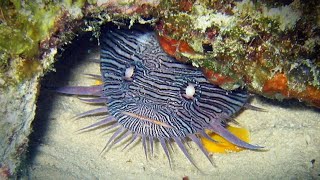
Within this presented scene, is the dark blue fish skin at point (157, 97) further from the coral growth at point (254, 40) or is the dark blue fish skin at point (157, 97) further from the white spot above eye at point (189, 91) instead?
the coral growth at point (254, 40)

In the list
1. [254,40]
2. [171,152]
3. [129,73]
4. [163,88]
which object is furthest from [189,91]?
[254,40]

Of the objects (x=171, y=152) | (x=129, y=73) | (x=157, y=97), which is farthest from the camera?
(x=171, y=152)

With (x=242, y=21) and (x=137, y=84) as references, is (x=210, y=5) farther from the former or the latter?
(x=137, y=84)

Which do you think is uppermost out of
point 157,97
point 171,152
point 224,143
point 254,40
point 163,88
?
point 254,40

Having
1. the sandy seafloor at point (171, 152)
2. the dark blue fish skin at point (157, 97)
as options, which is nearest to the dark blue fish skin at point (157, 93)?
the dark blue fish skin at point (157, 97)

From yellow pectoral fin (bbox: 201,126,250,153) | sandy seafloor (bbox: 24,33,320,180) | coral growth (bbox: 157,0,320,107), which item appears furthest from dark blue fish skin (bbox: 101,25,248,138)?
coral growth (bbox: 157,0,320,107)

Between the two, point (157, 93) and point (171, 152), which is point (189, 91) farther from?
point (171, 152)

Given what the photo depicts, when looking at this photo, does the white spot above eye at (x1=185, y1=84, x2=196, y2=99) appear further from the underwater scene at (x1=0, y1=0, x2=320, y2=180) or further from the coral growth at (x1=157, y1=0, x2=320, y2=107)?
the coral growth at (x1=157, y1=0, x2=320, y2=107)
